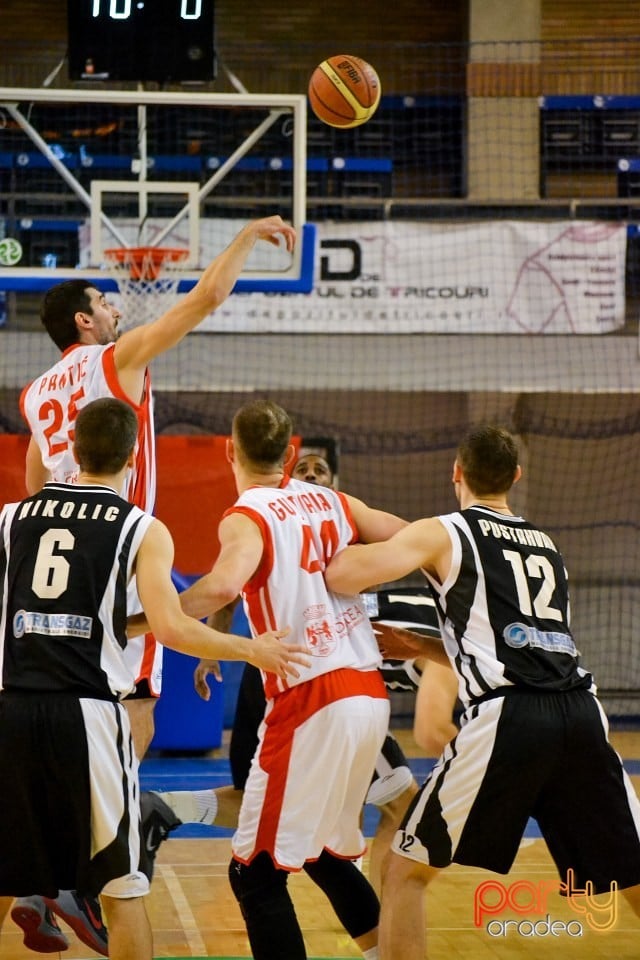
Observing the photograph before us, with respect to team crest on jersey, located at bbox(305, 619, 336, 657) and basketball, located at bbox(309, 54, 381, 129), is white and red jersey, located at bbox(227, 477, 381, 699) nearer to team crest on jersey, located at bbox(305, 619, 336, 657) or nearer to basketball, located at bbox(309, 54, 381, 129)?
team crest on jersey, located at bbox(305, 619, 336, 657)

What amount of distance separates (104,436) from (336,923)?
2802 millimetres

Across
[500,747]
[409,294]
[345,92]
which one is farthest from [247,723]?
[409,294]

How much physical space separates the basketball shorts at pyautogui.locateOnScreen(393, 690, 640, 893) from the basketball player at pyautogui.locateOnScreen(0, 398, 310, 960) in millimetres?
690

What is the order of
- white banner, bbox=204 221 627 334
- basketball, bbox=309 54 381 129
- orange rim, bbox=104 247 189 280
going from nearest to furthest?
basketball, bbox=309 54 381 129
orange rim, bbox=104 247 189 280
white banner, bbox=204 221 627 334

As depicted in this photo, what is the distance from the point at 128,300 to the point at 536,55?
8441 mm

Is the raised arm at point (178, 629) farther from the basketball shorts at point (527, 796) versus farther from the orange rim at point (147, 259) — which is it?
the orange rim at point (147, 259)

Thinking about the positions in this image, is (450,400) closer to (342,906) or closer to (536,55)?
(536,55)

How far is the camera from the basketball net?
7203mm

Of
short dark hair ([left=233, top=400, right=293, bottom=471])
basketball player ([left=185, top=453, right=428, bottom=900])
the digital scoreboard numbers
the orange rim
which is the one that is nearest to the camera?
short dark hair ([left=233, top=400, right=293, bottom=471])

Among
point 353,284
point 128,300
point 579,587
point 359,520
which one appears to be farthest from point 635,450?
point 359,520

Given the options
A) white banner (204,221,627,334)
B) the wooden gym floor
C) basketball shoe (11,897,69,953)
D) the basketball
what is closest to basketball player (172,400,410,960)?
the wooden gym floor

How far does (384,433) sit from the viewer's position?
558 inches

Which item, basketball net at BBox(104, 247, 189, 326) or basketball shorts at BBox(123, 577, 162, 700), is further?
basketball net at BBox(104, 247, 189, 326)

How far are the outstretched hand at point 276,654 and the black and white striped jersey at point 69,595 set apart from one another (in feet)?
1.42
